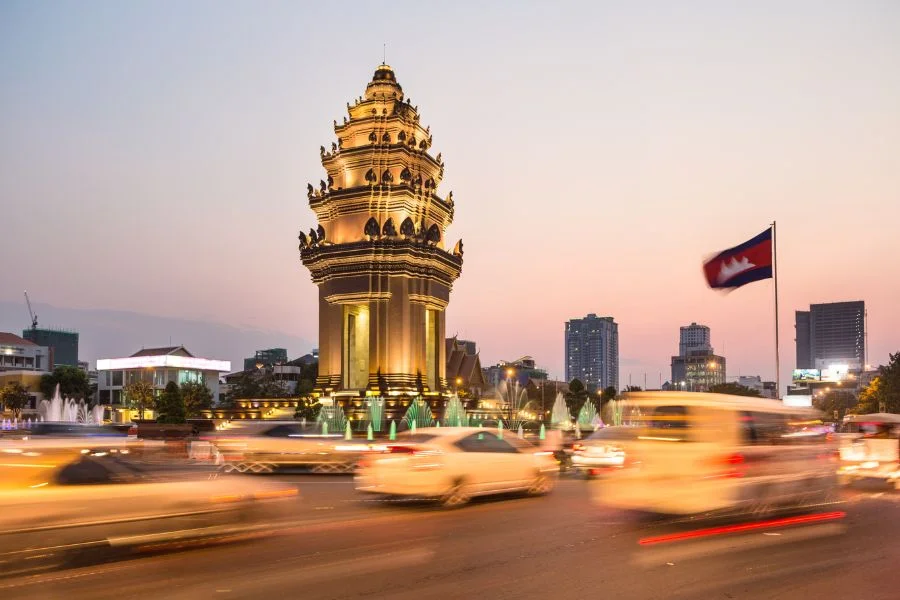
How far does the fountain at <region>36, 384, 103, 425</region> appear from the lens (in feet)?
307

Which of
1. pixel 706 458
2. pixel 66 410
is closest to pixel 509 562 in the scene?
pixel 706 458

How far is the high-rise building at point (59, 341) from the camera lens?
164250mm

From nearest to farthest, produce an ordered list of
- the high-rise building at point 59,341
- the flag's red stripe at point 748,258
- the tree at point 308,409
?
the flag's red stripe at point 748,258 < the tree at point 308,409 < the high-rise building at point 59,341

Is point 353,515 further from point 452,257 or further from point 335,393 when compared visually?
point 452,257

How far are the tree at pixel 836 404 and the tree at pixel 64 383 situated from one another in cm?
9022

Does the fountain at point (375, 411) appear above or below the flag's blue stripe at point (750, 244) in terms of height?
below

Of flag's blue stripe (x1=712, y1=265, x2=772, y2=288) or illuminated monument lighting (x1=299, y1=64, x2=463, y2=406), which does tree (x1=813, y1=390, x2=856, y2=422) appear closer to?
illuminated monument lighting (x1=299, y1=64, x2=463, y2=406)

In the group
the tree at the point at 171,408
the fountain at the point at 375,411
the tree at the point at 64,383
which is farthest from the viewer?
the tree at the point at 64,383

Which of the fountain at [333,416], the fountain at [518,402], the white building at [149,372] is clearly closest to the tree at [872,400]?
the fountain at [518,402]

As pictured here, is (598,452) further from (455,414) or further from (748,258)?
(455,414)

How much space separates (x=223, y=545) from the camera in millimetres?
11164

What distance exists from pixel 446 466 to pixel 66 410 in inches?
3414

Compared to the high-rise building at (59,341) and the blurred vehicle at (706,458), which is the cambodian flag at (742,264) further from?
the high-rise building at (59,341)

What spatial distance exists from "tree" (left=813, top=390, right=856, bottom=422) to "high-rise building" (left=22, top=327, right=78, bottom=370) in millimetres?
127447
